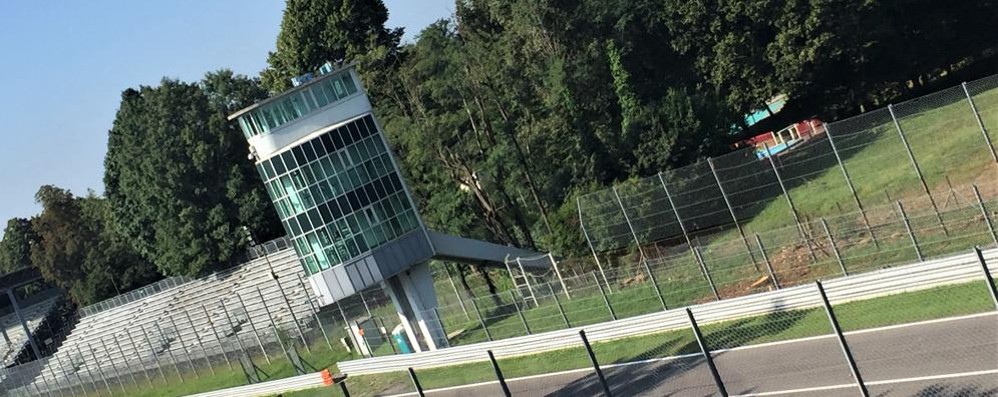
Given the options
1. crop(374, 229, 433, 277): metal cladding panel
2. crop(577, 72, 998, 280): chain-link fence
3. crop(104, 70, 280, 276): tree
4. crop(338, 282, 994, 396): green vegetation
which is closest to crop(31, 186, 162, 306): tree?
crop(104, 70, 280, 276): tree

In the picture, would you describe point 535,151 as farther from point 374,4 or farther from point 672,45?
point 374,4

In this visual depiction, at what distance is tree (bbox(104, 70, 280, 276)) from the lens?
73625 millimetres

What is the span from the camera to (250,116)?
44781mm

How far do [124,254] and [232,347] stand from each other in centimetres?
3814

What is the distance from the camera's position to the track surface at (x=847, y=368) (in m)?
18.1

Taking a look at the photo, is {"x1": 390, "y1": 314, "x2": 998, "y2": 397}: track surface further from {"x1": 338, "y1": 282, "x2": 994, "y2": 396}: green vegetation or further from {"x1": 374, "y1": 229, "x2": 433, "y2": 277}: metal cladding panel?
{"x1": 374, "y1": 229, "x2": 433, "y2": 277}: metal cladding panel

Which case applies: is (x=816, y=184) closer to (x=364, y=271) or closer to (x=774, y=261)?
(x=774, y=261)

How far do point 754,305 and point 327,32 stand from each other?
53.9 m

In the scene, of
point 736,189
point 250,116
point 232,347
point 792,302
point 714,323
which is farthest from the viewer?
point 232,347

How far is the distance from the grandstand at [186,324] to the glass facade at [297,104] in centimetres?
1038

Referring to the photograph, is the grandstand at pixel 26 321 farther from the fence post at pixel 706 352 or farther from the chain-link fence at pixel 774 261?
the fence post at pixel 706 352

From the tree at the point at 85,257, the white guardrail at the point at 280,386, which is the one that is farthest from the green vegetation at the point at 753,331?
the tree at the point at 85,257

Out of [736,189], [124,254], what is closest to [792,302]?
[736,189]

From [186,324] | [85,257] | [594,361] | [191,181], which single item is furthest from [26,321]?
[594,361]
